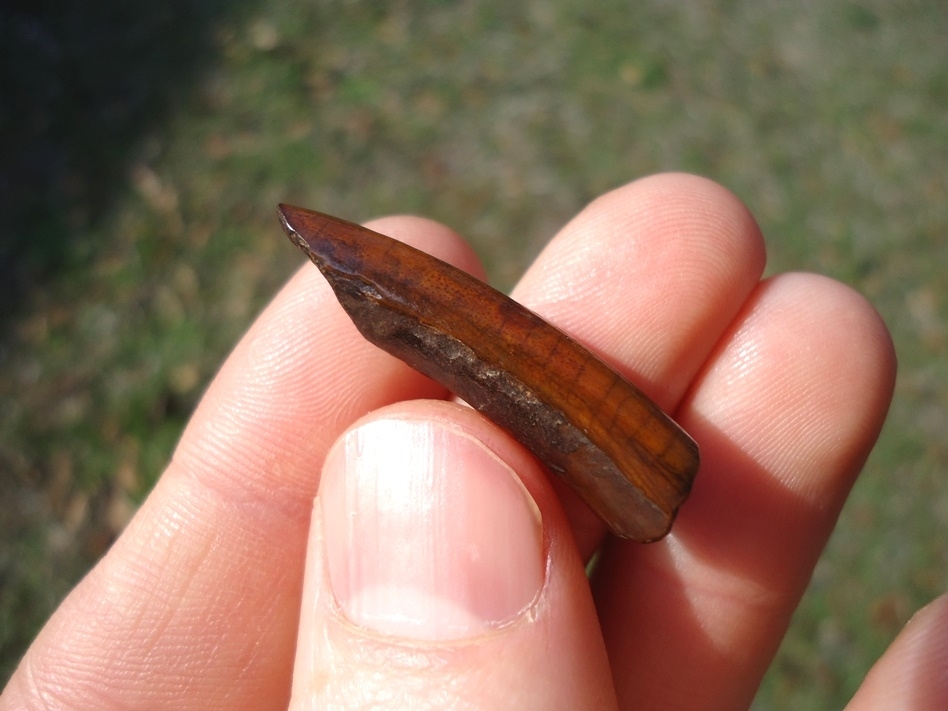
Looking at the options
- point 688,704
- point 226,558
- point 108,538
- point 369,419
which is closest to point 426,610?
point 369,419

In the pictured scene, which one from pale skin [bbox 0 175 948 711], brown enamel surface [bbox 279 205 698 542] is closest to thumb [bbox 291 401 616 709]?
brown enamel surface [bbox 279 205 698 542]

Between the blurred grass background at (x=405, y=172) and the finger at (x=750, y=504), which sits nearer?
the finger at (x=750, y=504)

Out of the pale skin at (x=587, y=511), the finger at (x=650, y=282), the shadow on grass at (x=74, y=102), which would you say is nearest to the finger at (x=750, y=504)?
the pale skin at (x=587, y=511)

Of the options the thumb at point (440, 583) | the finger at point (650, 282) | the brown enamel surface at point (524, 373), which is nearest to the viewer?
the thumb at point (440, 583)

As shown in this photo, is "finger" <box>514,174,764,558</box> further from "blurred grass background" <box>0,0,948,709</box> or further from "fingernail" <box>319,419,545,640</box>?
"blurred grass background" <box>0,0,948,709</box>

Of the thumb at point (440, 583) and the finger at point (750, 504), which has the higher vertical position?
the thumb at point (440, 583)

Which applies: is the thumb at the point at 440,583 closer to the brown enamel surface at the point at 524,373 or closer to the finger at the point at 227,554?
the brown enamel surface at the point at 524,373
